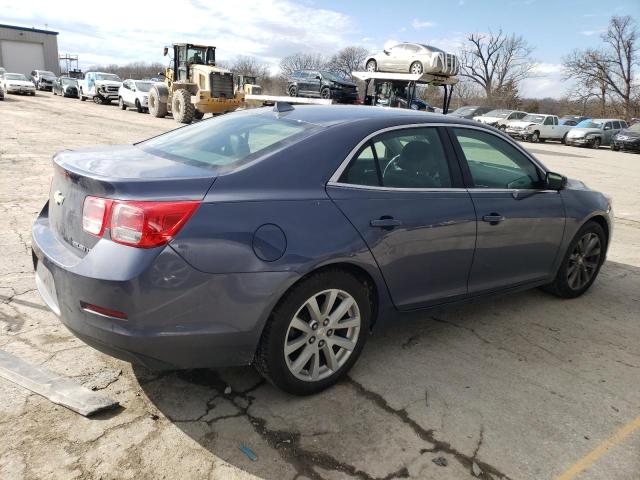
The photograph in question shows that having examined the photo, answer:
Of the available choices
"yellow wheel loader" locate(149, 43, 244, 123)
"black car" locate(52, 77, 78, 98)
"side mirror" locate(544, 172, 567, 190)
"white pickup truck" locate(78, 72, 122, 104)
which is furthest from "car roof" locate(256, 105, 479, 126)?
"black car" locate(52, 77, 78, 98)

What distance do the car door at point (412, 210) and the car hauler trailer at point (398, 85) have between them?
60.6 feet

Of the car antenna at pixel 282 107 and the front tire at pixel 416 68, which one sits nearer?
the car antenna at pixel 282 107

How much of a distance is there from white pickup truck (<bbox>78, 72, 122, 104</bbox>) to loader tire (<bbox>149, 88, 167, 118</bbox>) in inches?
310

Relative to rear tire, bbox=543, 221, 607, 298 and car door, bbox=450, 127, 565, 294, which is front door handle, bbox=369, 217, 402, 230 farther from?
rear tire, bbox=543, 221, 607, 298

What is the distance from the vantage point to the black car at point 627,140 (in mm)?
27669

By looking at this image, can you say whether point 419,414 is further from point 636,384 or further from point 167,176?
point 167,176

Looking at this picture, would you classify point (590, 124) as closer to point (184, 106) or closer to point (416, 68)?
point (416, 68)

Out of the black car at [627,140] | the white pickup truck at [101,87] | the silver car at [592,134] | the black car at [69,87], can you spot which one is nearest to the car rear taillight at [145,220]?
the black car at [627,140]

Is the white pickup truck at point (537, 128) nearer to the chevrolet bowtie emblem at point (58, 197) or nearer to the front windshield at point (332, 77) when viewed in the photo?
the front windshield at point (332, 77)

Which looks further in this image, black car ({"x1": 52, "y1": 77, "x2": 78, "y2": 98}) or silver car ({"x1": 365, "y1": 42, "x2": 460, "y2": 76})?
black car ({"x1": 52, "y1": 77, "x2": 78, "y2": 98})

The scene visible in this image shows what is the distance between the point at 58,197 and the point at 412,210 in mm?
2032

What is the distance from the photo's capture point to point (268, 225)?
99.0 inches

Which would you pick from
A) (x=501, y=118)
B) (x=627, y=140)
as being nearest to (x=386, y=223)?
(x=627, y=140)

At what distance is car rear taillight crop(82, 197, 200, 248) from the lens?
2.31 m
